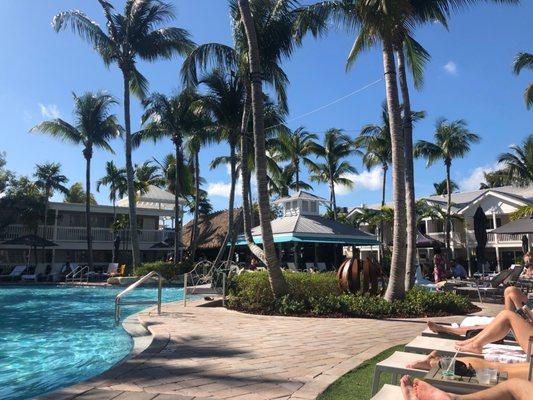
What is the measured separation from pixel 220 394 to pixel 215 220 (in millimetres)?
34991

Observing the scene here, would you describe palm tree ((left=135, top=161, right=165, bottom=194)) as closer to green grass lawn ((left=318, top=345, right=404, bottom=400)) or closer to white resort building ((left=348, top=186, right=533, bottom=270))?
white resort building ((left=348, top=186, right=533, bottom=270))

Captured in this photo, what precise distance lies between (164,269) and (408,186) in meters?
15.5

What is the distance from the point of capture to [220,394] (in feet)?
15.0

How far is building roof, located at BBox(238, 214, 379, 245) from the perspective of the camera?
902 inches

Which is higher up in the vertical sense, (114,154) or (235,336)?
(114,154)

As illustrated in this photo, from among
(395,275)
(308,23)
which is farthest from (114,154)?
(395,275)

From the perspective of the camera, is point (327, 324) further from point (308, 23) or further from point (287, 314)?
point (308, 23)

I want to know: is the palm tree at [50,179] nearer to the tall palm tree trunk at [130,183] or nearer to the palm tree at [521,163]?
the tall palm tree trunk at [130,183]

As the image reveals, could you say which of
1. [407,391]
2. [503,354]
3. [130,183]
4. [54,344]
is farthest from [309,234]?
[407,391]

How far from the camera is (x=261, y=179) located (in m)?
11.3

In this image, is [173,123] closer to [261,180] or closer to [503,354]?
[261,180]

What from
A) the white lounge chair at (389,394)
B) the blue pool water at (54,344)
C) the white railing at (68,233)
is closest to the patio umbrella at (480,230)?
the blue pool water at (54,344)

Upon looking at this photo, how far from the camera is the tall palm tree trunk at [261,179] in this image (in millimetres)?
10984

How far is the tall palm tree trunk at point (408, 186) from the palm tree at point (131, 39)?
15077 mm
